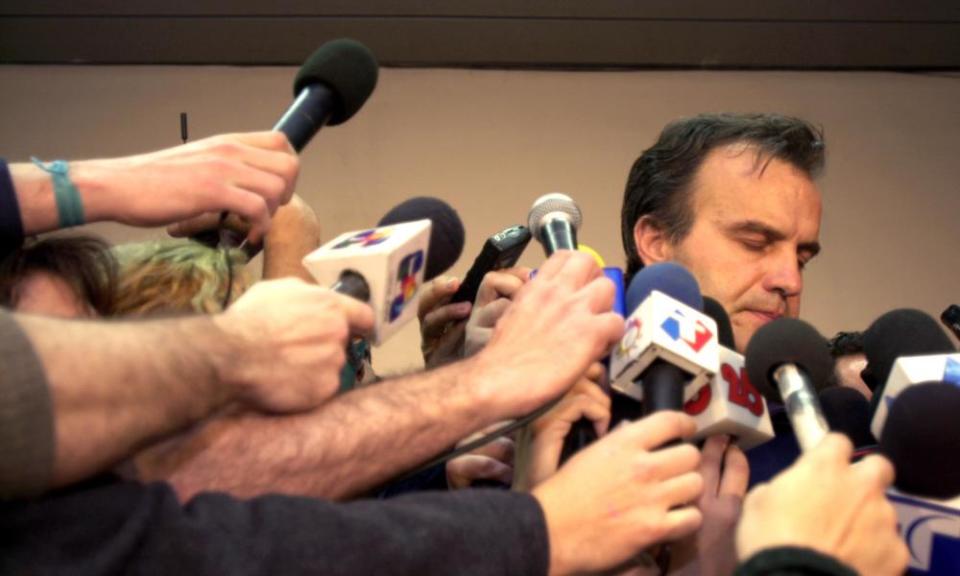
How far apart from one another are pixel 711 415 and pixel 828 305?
2522mm

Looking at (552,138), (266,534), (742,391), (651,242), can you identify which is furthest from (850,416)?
(552,138)

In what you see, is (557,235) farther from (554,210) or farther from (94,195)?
(94,195)

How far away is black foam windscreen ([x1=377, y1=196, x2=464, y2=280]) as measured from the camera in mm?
1459

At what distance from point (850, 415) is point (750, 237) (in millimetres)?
483

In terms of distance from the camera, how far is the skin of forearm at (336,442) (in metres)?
1.09

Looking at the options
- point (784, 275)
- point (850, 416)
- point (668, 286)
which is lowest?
point (850, 416)

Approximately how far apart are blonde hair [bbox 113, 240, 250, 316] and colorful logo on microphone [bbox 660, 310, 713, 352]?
1.71ft

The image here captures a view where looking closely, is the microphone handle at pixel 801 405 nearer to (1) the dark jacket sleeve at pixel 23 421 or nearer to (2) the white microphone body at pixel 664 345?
(2) the white microphone body at pixel 664 345

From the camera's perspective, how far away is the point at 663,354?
47.2 inches

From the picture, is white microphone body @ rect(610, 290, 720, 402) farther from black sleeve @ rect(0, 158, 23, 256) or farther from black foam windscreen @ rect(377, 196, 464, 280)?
black sleeve @ rect(0, 158, 23, 256)

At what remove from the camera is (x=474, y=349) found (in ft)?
5.00

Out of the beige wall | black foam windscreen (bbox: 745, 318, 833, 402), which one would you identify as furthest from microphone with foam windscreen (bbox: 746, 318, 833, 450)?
the beige wall

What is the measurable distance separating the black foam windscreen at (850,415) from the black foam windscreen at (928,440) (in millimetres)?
350

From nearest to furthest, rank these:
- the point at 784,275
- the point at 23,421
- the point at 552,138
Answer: the point at 23,421, the point at 784,275, the point at 552,138
